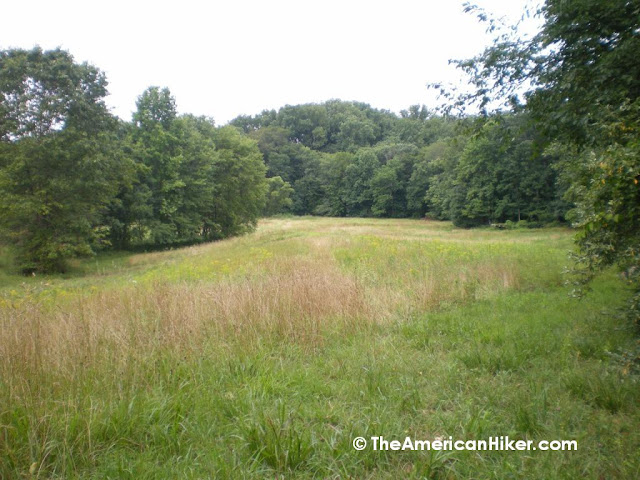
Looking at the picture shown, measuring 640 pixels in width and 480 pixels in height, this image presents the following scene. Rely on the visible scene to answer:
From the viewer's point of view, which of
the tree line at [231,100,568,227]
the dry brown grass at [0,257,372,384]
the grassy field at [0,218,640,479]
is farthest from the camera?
the tree line at [231,100,568,227]

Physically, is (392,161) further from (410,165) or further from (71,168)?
(71,168)

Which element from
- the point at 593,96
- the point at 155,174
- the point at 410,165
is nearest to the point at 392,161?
Result: the point at 410,165

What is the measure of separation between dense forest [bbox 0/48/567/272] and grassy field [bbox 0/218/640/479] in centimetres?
390

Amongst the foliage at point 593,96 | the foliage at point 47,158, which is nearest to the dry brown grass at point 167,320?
the foliage at point 593,96

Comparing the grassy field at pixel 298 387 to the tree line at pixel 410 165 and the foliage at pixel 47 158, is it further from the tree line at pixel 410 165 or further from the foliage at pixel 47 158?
the foliage at pixel 47 158

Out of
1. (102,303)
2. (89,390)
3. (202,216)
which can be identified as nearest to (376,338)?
(89,390)

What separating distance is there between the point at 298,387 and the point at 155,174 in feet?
114

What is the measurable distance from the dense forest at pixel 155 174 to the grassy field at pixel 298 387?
3898 millimetres

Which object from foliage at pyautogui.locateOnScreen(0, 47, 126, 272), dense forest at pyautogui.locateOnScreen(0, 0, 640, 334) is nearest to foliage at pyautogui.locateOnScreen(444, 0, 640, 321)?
dense forest at pyautogui.locateOnScreen(0, 0, 640, 334)

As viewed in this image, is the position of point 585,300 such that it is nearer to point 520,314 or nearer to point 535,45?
point 520,314

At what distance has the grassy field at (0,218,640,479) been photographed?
2.63m

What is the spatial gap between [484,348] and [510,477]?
2.49 m

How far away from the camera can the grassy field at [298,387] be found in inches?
104

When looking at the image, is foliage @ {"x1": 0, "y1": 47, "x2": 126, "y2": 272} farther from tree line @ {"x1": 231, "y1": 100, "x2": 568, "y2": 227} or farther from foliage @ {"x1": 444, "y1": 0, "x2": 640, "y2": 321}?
foliage @ {"x1": 444, "y1": 0, "x2": 640, "y2": 321}
